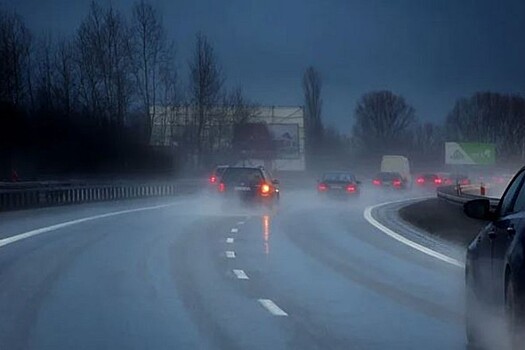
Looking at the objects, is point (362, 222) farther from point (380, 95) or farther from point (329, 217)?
point (380, 95)

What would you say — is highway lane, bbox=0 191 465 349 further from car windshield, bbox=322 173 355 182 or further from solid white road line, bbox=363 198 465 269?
car windshield, bbox=322 173 355 182

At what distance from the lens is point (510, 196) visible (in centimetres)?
1008

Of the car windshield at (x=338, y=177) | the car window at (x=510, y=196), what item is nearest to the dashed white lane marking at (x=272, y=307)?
the car window at (x=510, y=196)

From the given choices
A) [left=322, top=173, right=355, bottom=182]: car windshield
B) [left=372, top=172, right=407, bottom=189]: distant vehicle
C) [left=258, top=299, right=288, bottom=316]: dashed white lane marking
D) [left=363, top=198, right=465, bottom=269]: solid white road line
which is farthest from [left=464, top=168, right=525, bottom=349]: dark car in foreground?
[left=372, top=172, right=407, bottom=189]: distant vehicle

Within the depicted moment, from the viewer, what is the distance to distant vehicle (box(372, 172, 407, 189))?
77.2 metres

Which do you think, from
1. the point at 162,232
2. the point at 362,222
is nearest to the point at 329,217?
the point at 362,222

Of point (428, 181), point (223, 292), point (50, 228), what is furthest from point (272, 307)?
point (428, 181)

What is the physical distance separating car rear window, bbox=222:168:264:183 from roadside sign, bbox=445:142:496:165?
40949mm

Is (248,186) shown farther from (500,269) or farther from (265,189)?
(500,269)

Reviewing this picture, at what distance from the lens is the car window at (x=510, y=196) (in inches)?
388

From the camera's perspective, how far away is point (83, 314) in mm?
12516

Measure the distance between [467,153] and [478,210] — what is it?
7330cm

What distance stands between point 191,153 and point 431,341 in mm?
78634

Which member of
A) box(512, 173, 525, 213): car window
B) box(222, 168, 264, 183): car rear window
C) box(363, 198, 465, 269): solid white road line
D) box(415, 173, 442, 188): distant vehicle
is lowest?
box(415, 173, 442, 188): distant vehicle
